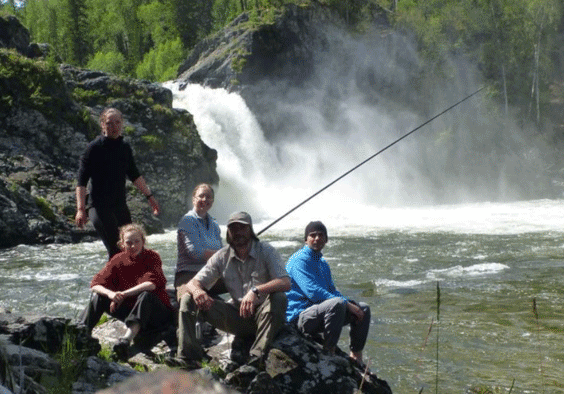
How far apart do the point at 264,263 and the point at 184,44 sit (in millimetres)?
65964

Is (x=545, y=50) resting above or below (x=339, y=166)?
above

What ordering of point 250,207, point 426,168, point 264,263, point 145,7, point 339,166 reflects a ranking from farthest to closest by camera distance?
point 145,7 → point 426,168 → point 339,166 → point 250,207 → point 264,263

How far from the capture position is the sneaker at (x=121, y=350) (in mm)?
6246

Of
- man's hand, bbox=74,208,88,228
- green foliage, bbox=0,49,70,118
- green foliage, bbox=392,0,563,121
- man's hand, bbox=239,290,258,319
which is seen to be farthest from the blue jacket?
green foliage, bbox=392,0,563,121

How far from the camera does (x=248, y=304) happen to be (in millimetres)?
6129

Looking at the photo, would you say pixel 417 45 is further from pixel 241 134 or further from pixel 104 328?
pixel 104 328

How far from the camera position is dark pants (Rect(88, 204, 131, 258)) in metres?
7.30

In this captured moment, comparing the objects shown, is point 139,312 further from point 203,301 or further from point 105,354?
point 203,301

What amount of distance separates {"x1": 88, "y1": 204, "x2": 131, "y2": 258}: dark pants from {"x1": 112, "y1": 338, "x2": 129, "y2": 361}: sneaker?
1.26 metres

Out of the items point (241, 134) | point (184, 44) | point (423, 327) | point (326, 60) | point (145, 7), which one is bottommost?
point (423, 327)

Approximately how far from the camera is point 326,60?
45.0 meters

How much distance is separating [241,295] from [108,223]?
1.65 m

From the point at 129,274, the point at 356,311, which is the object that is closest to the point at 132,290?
the point at 129,274

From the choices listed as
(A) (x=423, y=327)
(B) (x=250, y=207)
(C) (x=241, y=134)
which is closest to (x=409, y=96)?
(C) (x=241, y=134)
